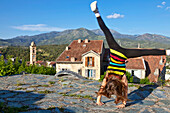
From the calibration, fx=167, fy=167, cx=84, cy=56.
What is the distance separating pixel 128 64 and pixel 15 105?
2923 centimetres

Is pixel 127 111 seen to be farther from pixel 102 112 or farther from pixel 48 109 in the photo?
pixel 48 109

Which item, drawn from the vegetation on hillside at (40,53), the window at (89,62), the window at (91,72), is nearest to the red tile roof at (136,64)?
the window at (91,72)

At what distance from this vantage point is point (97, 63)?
3228cm

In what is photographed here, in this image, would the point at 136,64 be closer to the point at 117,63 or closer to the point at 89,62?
the point at 89,62

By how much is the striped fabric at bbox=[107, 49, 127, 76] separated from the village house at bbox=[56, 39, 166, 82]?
27292 mm

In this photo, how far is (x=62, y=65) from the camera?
111 feet

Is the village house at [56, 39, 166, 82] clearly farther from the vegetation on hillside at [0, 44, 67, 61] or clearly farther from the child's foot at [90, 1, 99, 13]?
the vegetation on hillside at [0, 44, 67, 61]

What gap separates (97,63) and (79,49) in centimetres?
561

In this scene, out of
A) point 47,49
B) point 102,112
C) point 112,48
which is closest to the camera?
point 102,112

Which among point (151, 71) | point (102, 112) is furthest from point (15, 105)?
point (151, 71)

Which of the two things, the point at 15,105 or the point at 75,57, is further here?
the point at 75,57

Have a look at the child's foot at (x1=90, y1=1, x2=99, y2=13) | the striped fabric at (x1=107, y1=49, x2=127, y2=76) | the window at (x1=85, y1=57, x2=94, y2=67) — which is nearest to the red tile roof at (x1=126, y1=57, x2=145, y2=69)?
the window at (x1=85, y1=57, x2=94, y2=67)

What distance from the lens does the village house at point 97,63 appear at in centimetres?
3103

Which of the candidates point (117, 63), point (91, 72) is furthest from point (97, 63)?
point (117, 63)
